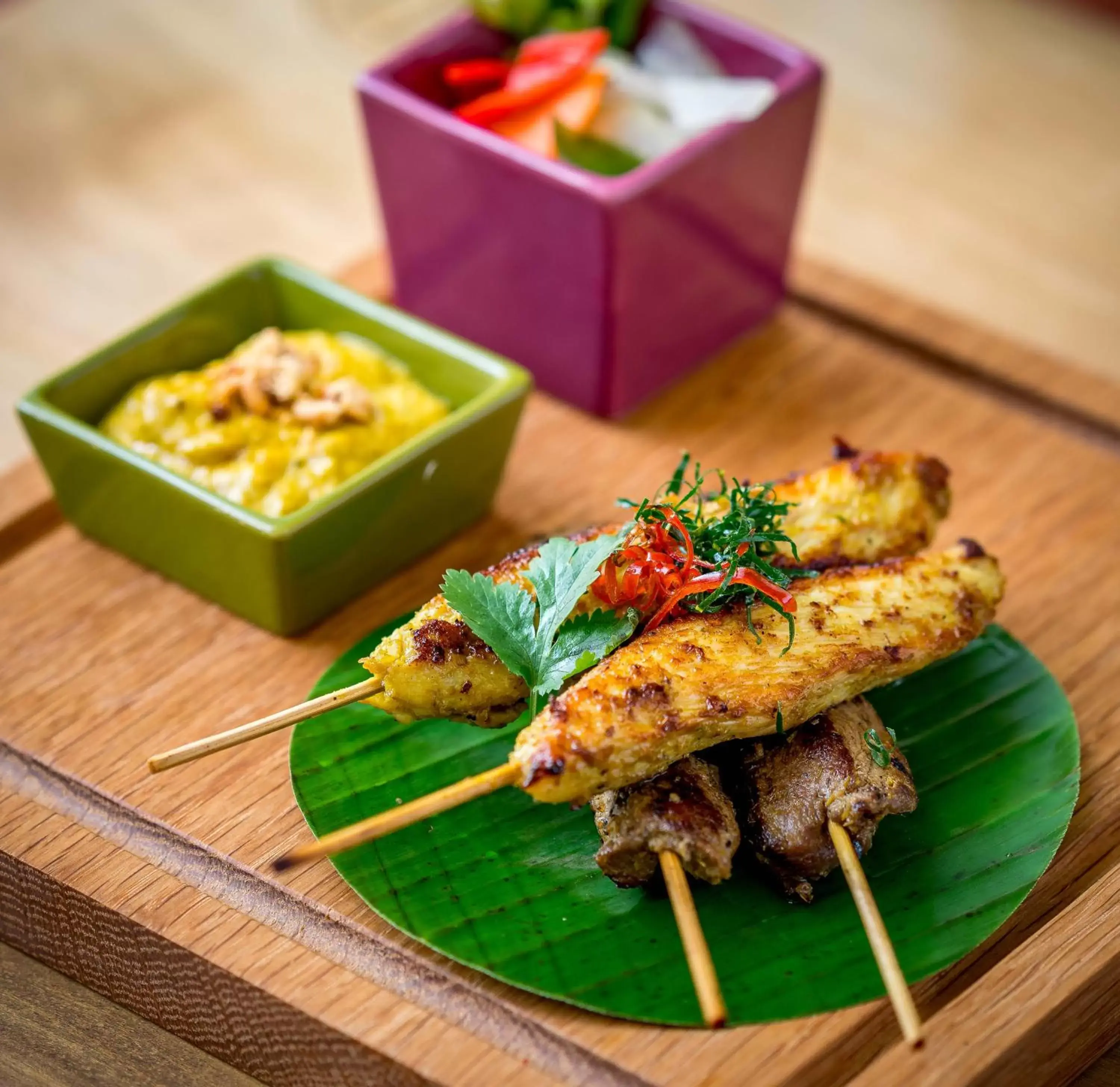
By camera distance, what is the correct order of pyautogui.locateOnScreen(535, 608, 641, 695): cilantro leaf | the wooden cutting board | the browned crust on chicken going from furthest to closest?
the browned crust on chicken < pyautogui.locateOnScreen(535, 608, 641, 695): cilantro leaf < the wooden cutting board

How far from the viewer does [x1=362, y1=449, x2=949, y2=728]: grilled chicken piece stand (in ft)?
8.71

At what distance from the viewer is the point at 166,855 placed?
2768 millimetres

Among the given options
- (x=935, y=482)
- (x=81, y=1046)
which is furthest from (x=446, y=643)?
(x=935, y=482)

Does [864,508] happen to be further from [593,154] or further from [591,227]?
[593,154]

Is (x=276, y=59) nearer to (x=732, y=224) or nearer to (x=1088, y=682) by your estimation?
(x=732, y=224)

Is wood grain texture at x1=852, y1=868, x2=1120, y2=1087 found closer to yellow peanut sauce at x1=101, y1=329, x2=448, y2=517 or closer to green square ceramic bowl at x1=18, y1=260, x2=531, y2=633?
green square ceramic bowl at x1=18, y1=260, x2=531, y2=633

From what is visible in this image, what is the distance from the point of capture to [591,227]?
3482mm

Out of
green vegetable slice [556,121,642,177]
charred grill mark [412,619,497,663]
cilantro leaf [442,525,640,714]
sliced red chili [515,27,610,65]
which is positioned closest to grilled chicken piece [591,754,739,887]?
cilantro leaf [442,525,640,714]

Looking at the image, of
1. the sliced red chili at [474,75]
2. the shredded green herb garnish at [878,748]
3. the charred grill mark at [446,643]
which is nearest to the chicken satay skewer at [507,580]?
the charred grill mark at [446,643]

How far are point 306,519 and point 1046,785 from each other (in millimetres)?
1511

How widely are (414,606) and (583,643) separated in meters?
0.75

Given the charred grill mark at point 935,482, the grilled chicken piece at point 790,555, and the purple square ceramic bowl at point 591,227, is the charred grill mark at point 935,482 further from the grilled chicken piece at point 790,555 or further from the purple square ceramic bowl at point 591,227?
the purple square ceramic bowl at point 591,227

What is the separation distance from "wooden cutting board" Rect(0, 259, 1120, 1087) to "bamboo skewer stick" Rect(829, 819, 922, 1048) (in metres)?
0.10

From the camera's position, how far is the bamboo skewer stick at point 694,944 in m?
2.28
